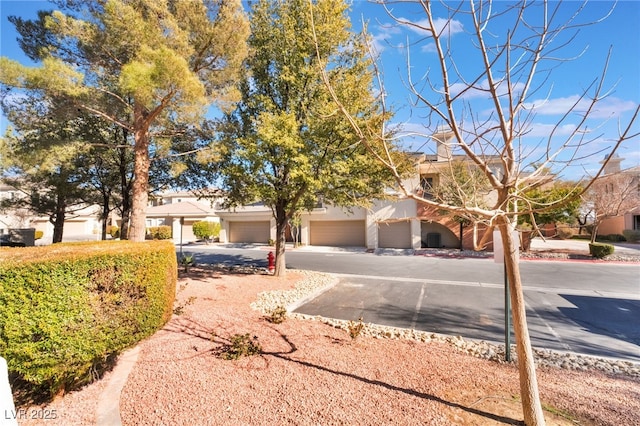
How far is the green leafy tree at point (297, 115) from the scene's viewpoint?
781 cm

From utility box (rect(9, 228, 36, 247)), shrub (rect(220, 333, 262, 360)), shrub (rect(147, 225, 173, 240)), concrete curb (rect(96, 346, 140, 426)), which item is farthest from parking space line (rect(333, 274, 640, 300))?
shrub (rect(147, 225, 173, 240))

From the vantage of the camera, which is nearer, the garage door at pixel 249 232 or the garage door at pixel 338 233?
the garage door at pixel 338 233

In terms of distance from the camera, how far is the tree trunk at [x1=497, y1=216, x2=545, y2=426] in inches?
110

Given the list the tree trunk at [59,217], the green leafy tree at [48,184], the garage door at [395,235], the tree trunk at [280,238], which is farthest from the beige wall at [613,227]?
the tree trunk at [59,217]

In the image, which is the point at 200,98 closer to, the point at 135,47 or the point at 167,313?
the point at 135,47

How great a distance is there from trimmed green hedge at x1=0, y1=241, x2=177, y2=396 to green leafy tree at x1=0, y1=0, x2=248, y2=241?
13.5 feet

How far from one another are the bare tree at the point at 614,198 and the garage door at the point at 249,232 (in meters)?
22.3

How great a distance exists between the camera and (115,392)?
3496 mm

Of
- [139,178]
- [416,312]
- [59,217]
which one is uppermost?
[139,178]

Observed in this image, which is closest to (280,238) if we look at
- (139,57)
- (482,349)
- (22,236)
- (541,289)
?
(139,57)

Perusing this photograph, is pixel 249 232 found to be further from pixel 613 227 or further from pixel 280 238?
pixel 613 227

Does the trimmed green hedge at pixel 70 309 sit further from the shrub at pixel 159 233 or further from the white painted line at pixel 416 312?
the shrub at pixel 159 233

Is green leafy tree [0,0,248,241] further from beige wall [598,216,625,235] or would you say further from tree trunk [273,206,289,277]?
beige wall [598,216,625,235]

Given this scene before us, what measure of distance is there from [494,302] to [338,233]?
16.2 meters
